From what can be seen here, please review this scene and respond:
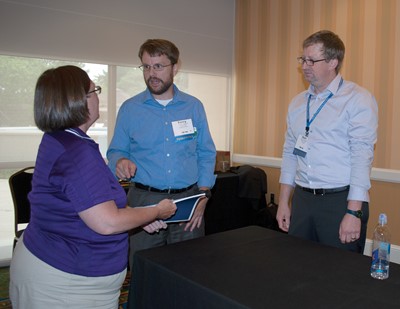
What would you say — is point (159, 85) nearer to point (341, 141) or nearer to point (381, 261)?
point (341, 141)

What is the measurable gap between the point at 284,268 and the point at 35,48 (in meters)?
3.31

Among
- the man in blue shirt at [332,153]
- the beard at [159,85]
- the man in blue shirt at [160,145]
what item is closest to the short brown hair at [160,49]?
the man in blue shirt at [160,145]

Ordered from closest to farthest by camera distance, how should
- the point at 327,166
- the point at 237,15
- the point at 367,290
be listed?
the point at 367,290 → the point at 327,166 → the point at 237,15

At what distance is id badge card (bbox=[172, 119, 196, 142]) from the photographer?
2258mm

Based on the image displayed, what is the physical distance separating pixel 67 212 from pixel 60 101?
1.19 ft

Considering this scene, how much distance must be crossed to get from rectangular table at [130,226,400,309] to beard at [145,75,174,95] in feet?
2.95

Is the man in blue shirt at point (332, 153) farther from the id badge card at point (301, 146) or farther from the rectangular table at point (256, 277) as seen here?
the rectangular table at point (256, 277)

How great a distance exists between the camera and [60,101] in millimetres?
1290

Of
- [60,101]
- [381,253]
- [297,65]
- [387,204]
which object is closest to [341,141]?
[381,253]

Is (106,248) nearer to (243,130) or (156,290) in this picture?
(156,290)

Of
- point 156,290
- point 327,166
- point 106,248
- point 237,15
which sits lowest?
point 156,290

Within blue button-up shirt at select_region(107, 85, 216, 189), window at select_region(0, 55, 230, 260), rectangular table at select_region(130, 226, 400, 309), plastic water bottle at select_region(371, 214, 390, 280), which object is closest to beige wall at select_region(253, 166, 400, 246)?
blue button-up shirt at select_region(107, 85, 216, 189)

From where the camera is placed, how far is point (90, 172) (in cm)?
126

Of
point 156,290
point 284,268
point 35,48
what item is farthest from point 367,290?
point 35,48
